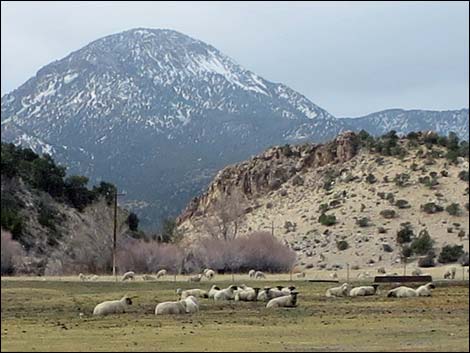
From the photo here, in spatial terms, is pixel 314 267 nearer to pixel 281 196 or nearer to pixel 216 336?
pixel 281 196

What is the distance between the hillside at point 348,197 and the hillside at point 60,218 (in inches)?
852

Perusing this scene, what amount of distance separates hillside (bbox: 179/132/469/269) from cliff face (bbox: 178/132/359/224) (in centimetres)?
13

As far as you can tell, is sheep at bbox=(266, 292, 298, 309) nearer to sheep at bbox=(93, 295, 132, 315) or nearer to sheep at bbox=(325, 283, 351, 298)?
sheep at bbox=(93, 295, 132, 315)

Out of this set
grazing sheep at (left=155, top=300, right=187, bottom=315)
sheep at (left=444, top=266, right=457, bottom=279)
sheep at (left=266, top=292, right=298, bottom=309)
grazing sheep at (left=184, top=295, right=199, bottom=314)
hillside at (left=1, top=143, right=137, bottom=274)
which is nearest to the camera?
grazing sheep at (left=155, top=300, right=187, bottom=315)

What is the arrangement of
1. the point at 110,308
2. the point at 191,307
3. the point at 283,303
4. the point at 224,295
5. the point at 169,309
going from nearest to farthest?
the point at 169,309, the point at 110,308, the point at 191,307, the point at 283,303, the point at 224,295

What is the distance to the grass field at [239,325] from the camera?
24281mm

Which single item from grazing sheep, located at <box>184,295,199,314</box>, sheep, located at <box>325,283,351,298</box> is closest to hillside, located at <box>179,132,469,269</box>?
sheep, located at <box>325,283,351,298</box>

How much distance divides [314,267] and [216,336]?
70.0 m

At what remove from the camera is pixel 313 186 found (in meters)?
125

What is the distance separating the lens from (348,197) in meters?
114

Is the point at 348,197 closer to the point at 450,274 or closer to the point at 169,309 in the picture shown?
the point at 450,274

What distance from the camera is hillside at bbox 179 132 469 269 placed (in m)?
96.8

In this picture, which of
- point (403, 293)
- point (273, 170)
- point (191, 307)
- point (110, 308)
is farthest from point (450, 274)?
point (273, 170)

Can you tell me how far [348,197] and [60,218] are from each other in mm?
56533
